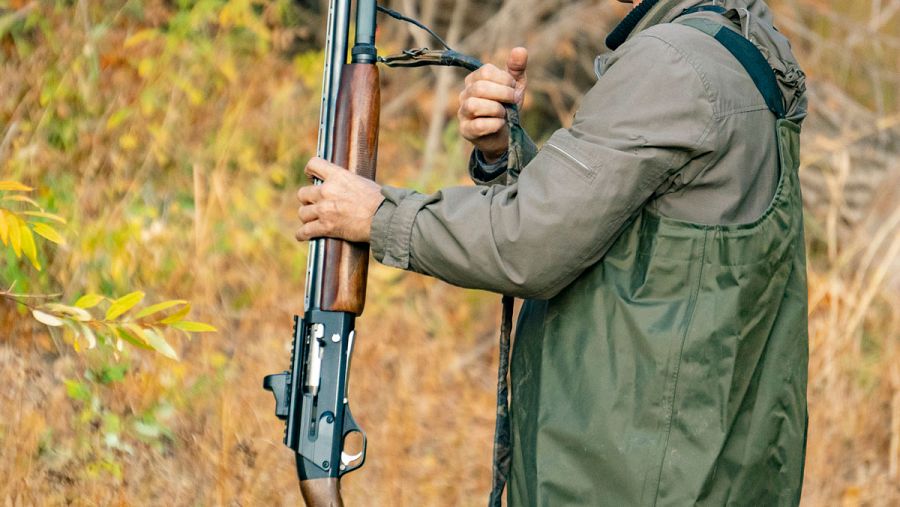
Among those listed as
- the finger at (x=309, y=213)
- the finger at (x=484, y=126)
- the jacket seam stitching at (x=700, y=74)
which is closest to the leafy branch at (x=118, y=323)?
the finger at (x=309, y=213)

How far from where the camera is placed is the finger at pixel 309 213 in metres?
2.46

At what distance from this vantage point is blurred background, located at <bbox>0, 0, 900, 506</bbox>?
3.73 metres

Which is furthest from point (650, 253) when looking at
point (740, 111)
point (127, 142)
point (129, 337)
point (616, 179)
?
point (127, 142)

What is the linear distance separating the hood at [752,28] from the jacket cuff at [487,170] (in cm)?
47

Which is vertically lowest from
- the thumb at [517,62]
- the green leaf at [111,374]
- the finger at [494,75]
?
the green leaf at [111,374]

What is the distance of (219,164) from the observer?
577 centimetres

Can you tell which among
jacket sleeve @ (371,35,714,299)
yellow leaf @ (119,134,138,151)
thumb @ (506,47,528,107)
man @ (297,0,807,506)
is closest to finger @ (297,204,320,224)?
man @ (297,0,807,506)

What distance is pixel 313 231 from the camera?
8.11 ft

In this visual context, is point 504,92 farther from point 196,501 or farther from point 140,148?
point 140,148

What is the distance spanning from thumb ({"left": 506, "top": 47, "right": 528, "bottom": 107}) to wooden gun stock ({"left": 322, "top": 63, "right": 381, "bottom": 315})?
34 cm

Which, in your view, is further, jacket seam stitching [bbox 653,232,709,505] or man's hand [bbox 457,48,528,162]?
man's hand [bbox 457,48,528,162]

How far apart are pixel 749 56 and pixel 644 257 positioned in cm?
48

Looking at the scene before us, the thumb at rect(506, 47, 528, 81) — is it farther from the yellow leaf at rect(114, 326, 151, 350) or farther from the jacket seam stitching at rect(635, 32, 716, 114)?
the yellow leaf at rect(114, 326, 151, 350)

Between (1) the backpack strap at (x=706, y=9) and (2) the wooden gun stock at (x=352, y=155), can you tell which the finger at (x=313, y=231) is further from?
(1) the backpack strap at (x=706, y=9)
